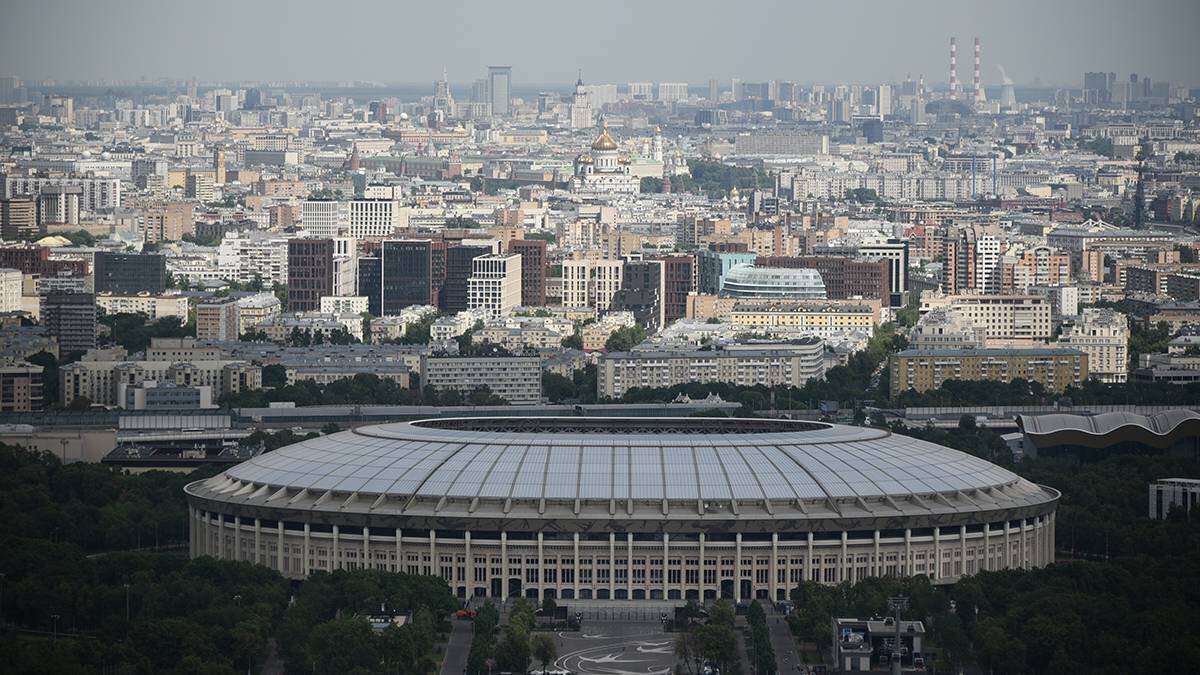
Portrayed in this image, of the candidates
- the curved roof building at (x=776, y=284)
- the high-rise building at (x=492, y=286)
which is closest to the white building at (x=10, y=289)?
the high-rise building at (x=492, y=286)

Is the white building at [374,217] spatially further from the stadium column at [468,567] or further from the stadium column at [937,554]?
the stadium column at [468,567]

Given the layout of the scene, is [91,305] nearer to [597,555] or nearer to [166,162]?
[597,555]

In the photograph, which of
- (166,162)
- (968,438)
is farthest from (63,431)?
(166,162)

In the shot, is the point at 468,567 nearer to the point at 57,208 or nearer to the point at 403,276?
the point at 403,276

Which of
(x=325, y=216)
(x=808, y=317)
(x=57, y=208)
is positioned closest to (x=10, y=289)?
(x=808, y=317)

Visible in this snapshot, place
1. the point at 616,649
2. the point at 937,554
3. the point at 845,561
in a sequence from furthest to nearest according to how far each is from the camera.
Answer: the point at 937,554 → the point at 845,561 → the point at 616,649

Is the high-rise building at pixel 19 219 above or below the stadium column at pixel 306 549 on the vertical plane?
above
